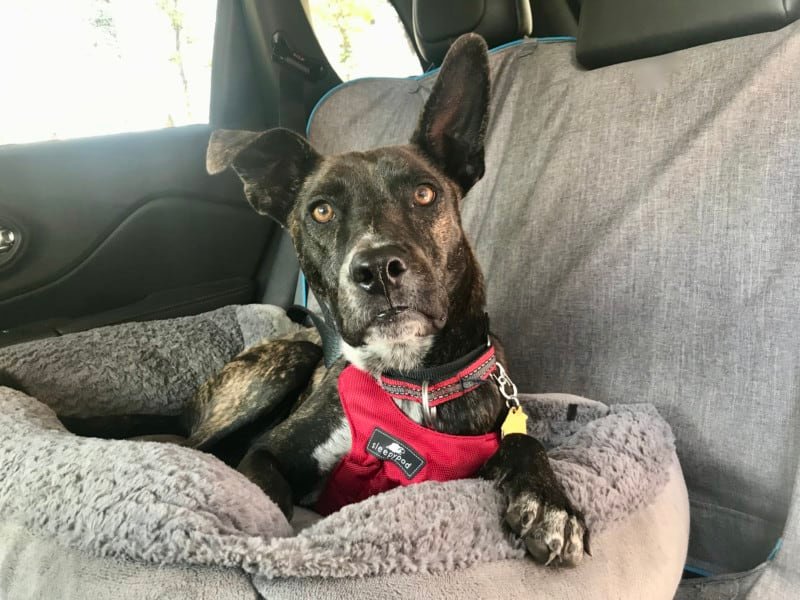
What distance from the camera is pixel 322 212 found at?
71.2 inches

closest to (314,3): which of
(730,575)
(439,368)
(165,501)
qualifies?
(439,368)

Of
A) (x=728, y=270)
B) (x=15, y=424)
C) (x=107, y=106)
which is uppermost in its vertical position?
(x=107, y=106)

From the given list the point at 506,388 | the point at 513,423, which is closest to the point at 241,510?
the point at 513,423

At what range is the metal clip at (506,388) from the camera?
175 cm

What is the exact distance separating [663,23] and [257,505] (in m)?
2.08

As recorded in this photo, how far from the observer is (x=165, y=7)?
3.12m

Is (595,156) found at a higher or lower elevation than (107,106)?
lower

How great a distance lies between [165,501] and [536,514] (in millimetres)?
799

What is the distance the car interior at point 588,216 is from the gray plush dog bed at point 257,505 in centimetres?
8

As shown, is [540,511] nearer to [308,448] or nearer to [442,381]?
[442,381]

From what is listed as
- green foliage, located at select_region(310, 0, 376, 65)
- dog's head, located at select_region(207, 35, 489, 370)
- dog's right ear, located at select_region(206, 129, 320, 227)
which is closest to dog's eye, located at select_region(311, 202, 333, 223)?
dog's head, located at select_region(207, 35, 489, 370)

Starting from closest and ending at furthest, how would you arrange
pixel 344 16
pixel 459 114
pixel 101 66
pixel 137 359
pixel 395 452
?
pixel 395 452, pixel 459 114, pixel 137 359, pixel 101 66, pixel 344 16

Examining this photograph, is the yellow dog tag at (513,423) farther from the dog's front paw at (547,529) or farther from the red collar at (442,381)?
the dog's front paw at (547,529)

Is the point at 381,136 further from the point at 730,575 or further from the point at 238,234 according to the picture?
the point at 730,575
